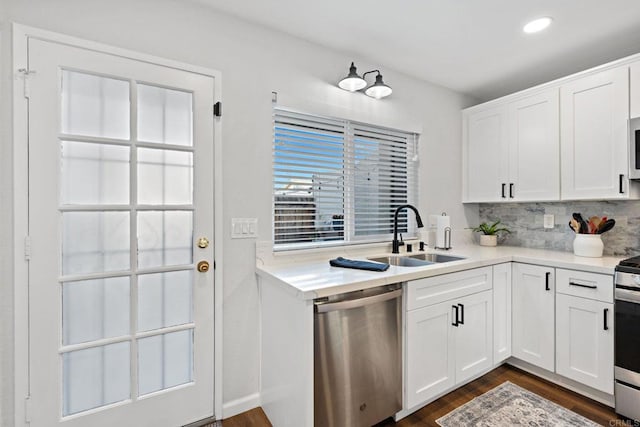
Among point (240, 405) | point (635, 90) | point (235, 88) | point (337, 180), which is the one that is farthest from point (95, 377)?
point (635, 90)

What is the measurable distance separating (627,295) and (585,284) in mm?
237

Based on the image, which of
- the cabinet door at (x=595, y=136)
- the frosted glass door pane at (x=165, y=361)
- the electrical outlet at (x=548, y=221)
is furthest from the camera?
the electrical outlet at (x=548, y=221)

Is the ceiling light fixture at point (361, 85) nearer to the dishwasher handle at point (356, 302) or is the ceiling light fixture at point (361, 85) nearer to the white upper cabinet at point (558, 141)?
the white upper cabinet at point (558, 141)

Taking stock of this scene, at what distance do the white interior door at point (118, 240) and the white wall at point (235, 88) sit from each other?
105 mm

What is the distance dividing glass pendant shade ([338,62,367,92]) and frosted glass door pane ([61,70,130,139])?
139cm

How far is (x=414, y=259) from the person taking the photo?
2.46 m

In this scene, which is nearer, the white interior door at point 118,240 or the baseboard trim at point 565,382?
the white interior door at point 118,240

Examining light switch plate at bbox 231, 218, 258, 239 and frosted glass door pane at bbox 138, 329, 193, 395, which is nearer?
frosted glass door pane at bbox 138, 329, 193, 395

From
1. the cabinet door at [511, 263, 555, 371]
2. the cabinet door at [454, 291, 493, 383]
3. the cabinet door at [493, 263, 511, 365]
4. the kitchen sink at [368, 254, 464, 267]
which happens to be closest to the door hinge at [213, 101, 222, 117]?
the kitchen sink at [368, 254, 464, 267]

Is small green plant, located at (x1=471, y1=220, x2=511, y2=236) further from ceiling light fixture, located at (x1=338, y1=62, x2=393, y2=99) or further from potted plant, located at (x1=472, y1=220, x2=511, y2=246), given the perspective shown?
ceiling light fixture, located at (x1=338, y1=62, x2=393, y2=99)

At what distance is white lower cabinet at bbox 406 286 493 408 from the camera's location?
1844 mm

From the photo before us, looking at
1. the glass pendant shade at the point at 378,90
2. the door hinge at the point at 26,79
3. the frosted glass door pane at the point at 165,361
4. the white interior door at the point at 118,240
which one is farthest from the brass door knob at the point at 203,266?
the glass pendant shade at the point at 378,90

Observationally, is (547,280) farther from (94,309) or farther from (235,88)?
(94,309)

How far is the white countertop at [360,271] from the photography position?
1552 millimetres
